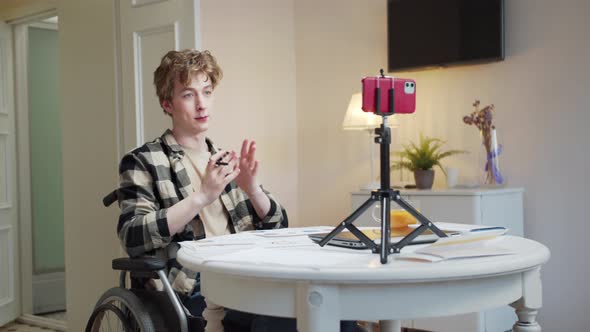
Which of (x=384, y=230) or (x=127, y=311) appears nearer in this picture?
(x=384, y=230)

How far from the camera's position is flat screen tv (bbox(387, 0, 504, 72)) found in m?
3.54

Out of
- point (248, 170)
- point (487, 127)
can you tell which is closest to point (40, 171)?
point (487, 127)

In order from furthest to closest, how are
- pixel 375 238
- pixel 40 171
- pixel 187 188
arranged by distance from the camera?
1. pixel 40 171
2. pixel 187 188
3. pixel 375 238

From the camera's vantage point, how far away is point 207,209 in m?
2.12

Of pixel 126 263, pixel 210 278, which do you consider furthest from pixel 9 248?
pixel 210 278

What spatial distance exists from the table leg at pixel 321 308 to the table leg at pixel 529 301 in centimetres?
40

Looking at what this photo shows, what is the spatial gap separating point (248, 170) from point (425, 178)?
176cm

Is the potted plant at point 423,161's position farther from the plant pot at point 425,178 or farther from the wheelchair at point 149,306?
the wheelchair at point 149,306

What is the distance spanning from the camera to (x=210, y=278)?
4.47ft

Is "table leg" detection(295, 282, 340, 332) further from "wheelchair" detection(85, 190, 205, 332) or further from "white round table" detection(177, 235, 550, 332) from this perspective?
"wheelchair" detection(85, 190, 205, 332)

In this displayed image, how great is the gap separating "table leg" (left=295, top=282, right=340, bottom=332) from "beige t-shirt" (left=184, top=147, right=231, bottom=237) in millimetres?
949

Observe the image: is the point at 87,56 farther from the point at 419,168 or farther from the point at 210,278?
the point at 210,278

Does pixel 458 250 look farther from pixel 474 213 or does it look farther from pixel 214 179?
pixel 474 213

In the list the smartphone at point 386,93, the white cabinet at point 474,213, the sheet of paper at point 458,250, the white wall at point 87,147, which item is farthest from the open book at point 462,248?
the white wall at point 87,147
